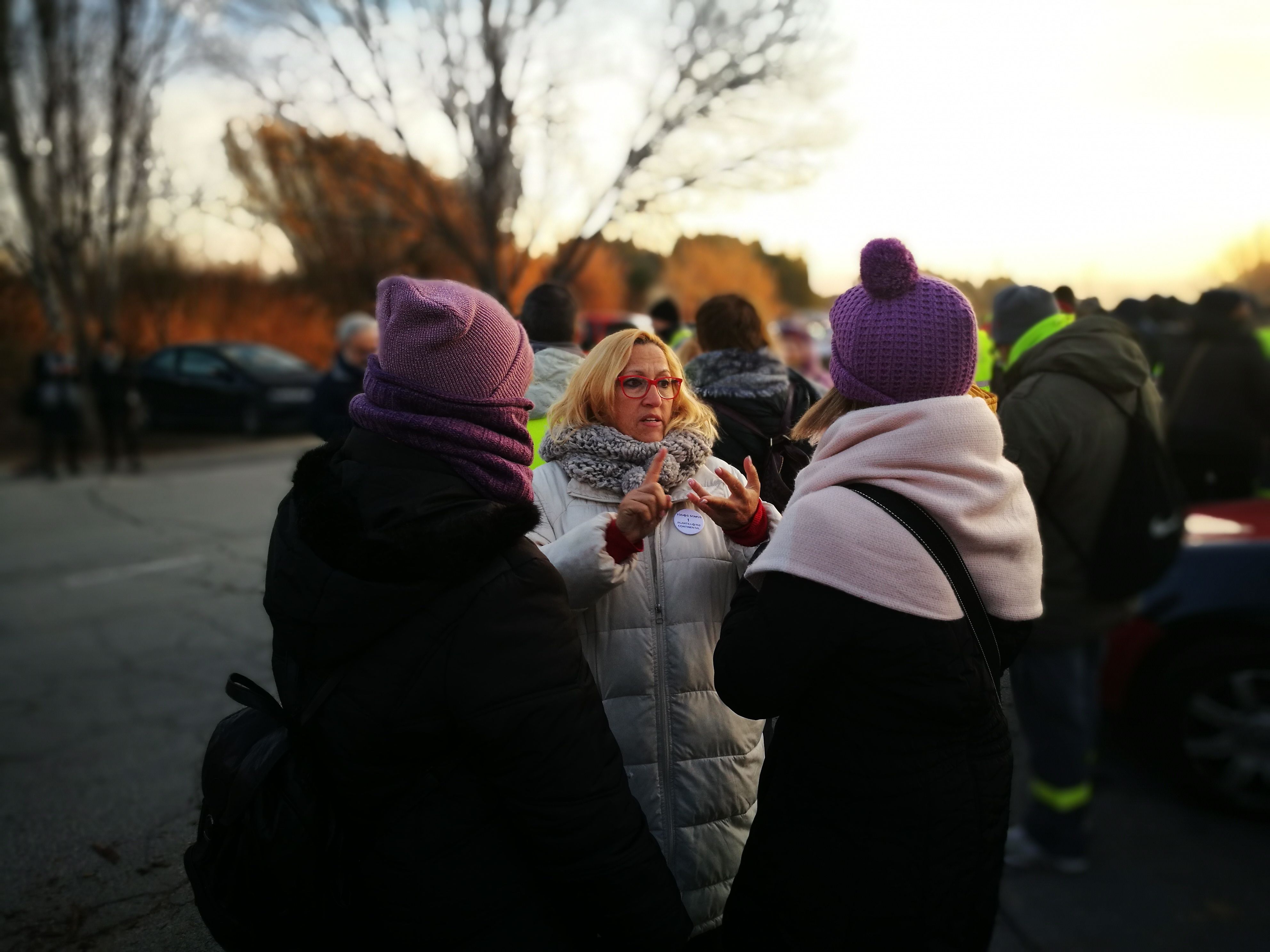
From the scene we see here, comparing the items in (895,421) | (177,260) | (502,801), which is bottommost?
(502,801)

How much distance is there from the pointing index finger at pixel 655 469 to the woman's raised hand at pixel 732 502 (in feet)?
0.31

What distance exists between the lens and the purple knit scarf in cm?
160

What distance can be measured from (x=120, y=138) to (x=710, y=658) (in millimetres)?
16240

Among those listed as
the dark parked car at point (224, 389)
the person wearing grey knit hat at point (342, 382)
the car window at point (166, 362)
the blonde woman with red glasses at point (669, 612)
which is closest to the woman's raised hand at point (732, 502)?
the blonde woman with red glasses at point (669, 612)

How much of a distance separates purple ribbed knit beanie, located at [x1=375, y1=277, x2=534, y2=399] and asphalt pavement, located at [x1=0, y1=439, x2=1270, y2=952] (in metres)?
1.54

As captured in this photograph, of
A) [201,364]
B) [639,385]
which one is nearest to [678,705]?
[639,385]

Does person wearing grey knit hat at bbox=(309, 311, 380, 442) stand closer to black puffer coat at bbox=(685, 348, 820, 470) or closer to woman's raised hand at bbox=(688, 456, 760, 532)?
black puffer coat at bbox=(685, 348, 820, 470)

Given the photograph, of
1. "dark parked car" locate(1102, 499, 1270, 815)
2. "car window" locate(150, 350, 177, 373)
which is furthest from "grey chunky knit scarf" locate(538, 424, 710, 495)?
"car window" locate(150, 350, 177, 373)

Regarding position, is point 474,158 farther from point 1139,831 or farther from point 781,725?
point 781,725

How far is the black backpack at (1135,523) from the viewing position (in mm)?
3186

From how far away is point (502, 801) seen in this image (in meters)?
1.55

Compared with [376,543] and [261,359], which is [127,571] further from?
[261,359]

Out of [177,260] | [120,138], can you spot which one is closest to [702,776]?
[120,138]

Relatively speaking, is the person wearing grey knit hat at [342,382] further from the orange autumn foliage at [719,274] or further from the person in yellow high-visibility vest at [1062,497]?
the orange autumn foliage at [719,274]
